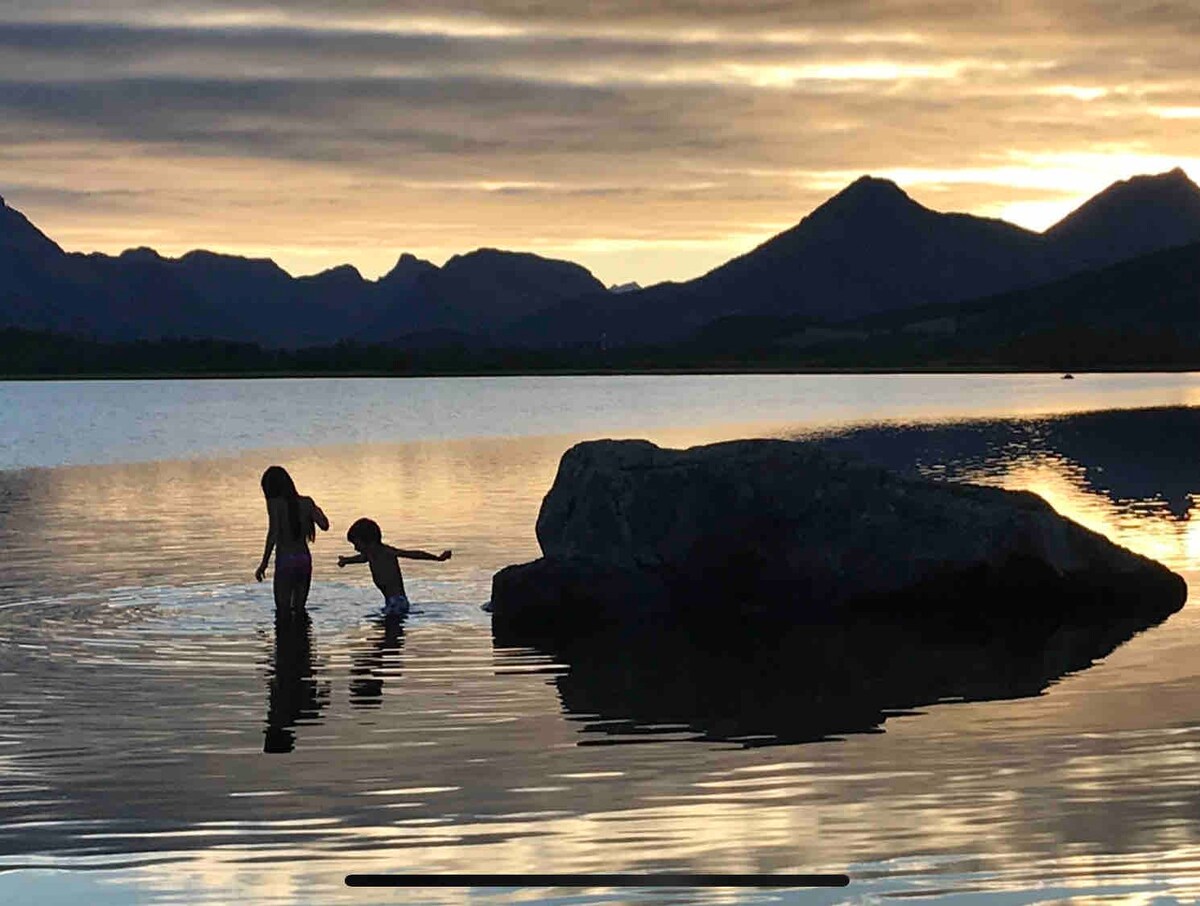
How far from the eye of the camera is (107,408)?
484 feet

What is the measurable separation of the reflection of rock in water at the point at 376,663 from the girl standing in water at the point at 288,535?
3.54ft

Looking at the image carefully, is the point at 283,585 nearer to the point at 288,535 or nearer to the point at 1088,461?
the point at 288,535

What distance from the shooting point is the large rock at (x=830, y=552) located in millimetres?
22953

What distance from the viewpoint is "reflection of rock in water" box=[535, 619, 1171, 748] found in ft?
50.0

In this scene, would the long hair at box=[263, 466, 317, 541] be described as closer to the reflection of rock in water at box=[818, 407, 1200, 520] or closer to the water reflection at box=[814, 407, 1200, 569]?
the water reflection at box=[814, 407, 1200, 569]

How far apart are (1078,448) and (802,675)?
42.8m

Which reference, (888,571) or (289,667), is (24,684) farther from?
(888,571)

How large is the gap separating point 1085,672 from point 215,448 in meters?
61.0

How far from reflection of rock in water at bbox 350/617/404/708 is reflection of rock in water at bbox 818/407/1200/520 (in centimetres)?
1065

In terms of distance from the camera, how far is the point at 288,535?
72.4ft

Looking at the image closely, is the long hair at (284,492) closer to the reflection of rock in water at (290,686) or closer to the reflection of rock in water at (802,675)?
the reflection of rock in water at (290,686)

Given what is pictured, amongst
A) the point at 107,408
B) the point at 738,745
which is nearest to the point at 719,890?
the point at 738,745

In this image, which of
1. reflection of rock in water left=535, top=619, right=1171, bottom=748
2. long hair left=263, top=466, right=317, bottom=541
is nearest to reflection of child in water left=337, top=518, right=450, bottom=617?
long hair left=263, top=466, right=317, bottom=541

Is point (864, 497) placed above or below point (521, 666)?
above
